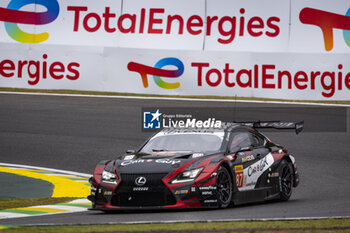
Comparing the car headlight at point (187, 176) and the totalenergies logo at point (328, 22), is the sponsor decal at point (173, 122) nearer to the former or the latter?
the car headlight at point (187, 176)

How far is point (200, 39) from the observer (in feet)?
85.5

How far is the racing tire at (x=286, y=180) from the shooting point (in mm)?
11969

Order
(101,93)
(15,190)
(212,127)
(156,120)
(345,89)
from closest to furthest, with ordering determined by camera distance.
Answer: (212,127)
(15,190)
(156,120)
(345,89)
(101,93)

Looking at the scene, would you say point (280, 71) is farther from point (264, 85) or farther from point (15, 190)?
point (15, 190)

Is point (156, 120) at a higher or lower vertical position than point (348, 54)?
lower

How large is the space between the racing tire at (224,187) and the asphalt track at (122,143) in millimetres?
187

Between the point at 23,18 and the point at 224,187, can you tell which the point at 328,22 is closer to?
the point at 23,18

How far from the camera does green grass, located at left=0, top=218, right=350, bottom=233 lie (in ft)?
26.7

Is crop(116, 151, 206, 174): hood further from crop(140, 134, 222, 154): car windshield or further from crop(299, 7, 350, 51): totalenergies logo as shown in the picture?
crop(299, 7, 350, 51): totalenergies logo

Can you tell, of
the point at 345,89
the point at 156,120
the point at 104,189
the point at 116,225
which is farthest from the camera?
the point at 345,89

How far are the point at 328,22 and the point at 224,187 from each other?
15.9 meters

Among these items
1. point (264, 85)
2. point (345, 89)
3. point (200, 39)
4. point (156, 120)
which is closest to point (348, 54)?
point (345, 89)

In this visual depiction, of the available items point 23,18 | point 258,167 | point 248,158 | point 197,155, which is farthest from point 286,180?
point 23,18

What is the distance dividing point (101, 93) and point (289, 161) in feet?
44.4
